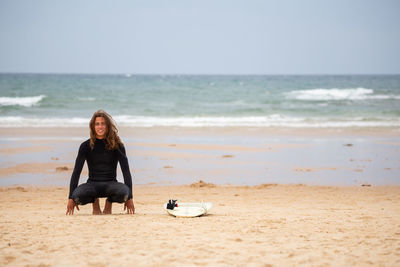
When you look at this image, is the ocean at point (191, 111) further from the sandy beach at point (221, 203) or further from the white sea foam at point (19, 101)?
the sandy beach at point (221, 203)

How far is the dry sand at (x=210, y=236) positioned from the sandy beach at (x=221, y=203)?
0.5 inches

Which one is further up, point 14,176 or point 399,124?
point 399,124

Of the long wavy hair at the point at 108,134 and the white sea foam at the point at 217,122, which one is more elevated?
the white sea foam at the point at 217,122

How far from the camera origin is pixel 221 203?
26.3 ft

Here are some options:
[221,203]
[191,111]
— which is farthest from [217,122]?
[221,203]

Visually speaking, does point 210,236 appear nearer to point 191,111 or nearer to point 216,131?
point 216,131

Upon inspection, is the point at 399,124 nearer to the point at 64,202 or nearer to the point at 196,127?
the point at 196,127

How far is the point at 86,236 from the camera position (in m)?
4.95

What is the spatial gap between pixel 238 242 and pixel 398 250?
1537 mm

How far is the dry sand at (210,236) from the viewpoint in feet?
14.0

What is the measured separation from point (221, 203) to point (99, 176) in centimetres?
263

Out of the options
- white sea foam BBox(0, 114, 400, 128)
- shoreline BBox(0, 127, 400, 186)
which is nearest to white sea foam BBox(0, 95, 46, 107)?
white sea foam BBox(0, 114, 400, 128)

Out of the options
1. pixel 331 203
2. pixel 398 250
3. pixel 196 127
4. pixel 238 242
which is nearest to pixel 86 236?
pixel 238 242

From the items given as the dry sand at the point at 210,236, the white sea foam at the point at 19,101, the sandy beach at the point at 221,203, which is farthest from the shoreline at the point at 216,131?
the white sea foam at the point at 19,101
